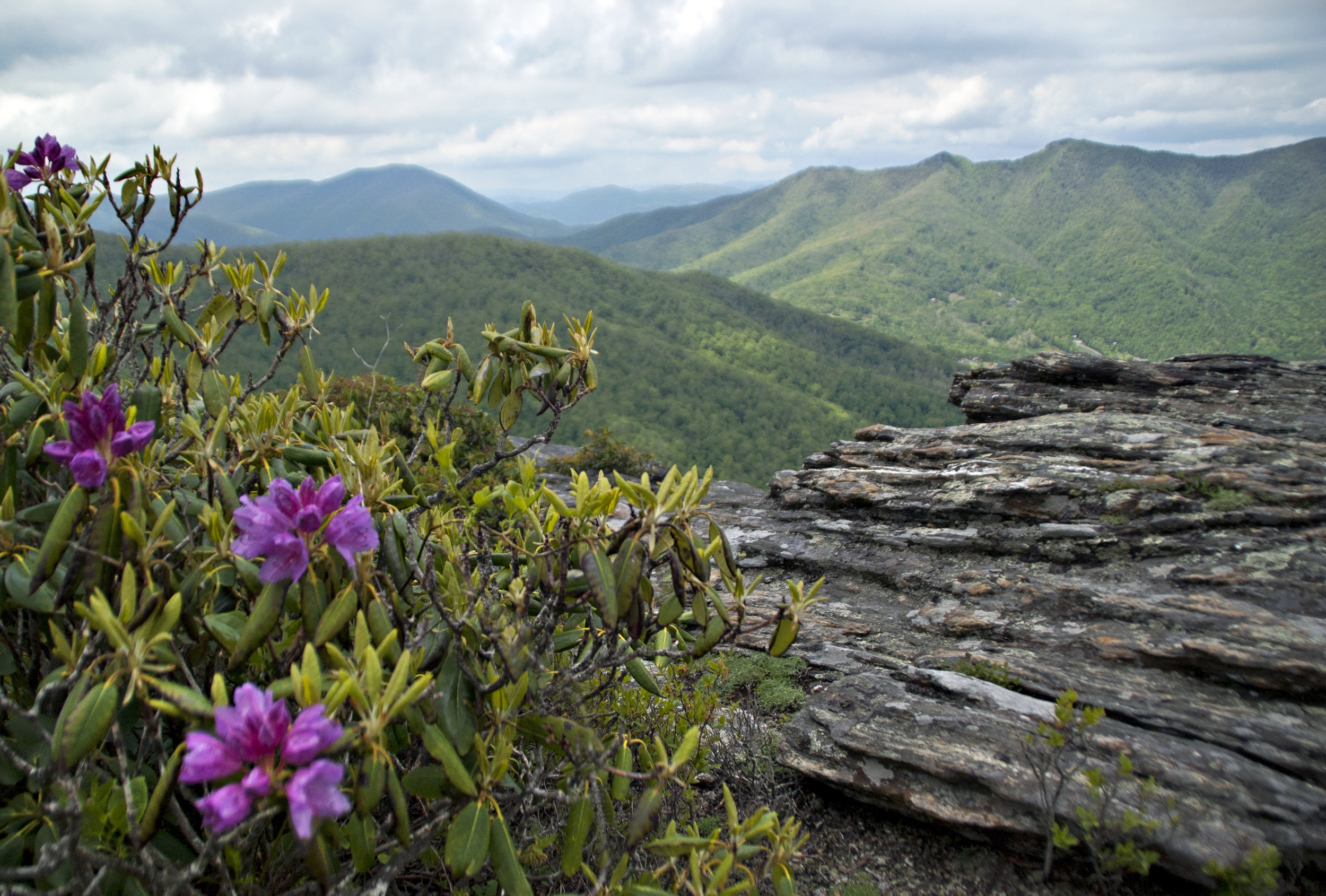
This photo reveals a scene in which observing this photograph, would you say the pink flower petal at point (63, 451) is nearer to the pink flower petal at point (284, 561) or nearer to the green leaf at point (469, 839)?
the pink flower petal at point (284, 561)

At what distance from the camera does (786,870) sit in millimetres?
1909

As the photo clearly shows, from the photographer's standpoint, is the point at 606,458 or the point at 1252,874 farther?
the point at 606,458

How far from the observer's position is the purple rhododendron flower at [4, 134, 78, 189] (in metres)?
2.34

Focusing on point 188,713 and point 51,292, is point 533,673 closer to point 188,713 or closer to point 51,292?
point 188,713

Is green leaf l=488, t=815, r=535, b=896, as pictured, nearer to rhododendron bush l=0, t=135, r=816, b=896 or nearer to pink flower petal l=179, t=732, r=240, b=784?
rhododendron bush l=0, t=135, r=816, b=896

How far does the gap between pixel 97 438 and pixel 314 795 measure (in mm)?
955

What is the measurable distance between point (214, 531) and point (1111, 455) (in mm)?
7470

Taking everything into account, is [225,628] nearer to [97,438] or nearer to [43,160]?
[97,438]

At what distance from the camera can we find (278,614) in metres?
1.38

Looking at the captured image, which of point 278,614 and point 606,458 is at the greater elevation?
point 278,614

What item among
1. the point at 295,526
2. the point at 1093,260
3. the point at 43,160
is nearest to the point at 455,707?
the point at 295,526

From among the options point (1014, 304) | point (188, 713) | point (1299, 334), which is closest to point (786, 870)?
point (188, 713)

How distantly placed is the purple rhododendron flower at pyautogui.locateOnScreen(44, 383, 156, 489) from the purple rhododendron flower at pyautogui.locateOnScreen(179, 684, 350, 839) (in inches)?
26.8

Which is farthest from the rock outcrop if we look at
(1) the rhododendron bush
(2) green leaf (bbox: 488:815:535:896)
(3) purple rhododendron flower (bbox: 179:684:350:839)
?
(3) purple rhododendron flower (bbox: 179:684:350:839)
